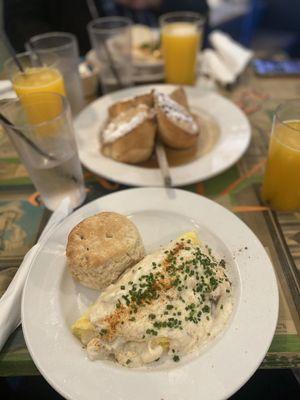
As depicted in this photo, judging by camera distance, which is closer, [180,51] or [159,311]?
[159,311]

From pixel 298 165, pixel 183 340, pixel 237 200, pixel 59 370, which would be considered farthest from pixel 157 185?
pixel 59 370

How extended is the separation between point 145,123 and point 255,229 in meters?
0.67

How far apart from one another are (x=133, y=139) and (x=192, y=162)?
29 cm

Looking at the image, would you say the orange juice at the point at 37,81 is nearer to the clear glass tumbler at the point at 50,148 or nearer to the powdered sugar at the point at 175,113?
the clear glass tumbler at the point at 50,148

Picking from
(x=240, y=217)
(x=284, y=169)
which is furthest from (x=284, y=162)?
(x=240, y=217)

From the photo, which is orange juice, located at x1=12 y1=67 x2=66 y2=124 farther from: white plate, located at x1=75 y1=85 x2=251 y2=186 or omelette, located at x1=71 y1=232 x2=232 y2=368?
omelette, located at x1=71 y1=232 x2=232 y2=368

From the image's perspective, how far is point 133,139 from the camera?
58.6 inches

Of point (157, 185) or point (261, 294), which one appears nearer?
point (261, 294)

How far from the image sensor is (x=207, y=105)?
6.10 ft

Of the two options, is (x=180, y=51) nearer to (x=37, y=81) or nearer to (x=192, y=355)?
(x=37, y=81)

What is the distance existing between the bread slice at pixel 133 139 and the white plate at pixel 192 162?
2.2 inches

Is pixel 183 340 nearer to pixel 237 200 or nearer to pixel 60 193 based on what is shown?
pixel 237 200

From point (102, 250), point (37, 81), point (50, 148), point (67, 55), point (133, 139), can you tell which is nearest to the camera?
point (102, 250)

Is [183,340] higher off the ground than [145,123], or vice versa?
[145,123]
